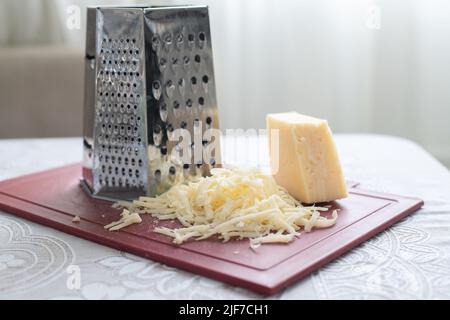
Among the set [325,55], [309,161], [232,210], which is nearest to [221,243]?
[232,210]

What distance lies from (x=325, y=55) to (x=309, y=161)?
1.31 metres

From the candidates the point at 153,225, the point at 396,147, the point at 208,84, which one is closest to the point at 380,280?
the point at 153,225

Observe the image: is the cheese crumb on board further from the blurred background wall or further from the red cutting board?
the blurred background wall

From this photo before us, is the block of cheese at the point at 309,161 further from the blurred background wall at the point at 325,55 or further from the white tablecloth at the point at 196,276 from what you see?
the blurred background wall at the point at 325,55

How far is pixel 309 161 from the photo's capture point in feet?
3.19

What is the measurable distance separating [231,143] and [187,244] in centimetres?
68

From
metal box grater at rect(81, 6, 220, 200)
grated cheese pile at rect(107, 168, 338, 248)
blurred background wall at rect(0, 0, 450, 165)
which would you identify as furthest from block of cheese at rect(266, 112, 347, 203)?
blurred background wall at rect(0, 0, 450, 165)

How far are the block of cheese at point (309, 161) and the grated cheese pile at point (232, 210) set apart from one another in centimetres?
3
